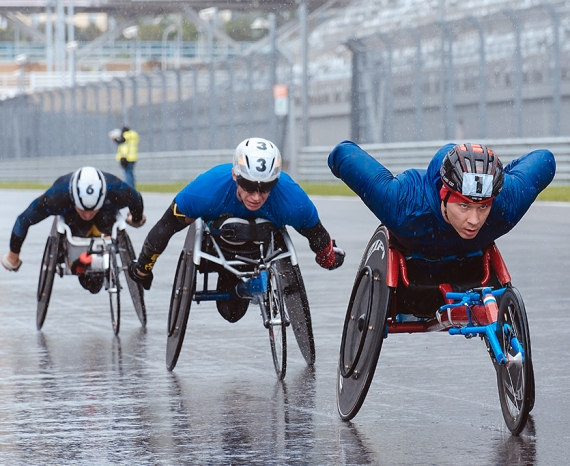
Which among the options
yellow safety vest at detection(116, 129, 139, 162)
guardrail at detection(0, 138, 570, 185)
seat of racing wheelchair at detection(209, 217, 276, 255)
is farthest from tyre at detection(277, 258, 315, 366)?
yellow safety vest at detection(116, 129, 139, 162)

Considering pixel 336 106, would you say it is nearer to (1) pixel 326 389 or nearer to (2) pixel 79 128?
(2) pixel 79 128

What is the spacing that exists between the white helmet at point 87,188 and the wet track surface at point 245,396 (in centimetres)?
98

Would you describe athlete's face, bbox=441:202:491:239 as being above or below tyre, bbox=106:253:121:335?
above

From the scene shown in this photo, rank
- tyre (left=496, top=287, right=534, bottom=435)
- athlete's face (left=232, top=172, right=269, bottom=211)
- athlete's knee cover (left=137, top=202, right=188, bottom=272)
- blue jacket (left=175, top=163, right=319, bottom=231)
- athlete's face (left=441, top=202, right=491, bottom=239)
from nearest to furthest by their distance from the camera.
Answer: tyre (left=496, top=287, right=534, bottom=435) < athlete's face (left=441, top=202, right=491, bottom=239) < athlete's face (left=232, top=172, right=269, bottom=211) < blue jacket (left=175, top=163, right=319, bottom=231) < athlete's knee cover (left=137, top=202, right=188, bottom=272)

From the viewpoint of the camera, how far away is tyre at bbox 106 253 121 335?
1050cm


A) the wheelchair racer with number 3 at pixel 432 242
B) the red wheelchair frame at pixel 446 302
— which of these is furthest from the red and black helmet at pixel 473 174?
the red wheelchair frame at pixel 446 302

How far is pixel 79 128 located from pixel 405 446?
150 ft

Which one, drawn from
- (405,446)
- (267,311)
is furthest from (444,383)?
(405,446)

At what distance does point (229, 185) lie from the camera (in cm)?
845

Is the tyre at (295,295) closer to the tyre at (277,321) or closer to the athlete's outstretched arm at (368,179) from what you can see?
the tyre at (277,321)

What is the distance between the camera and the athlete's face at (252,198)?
8.23 metres

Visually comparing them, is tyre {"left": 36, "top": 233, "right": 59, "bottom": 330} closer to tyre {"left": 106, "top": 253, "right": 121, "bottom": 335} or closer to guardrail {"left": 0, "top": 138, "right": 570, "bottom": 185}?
tyre {"left": 106, "top": 253, "right": 121, "bottom": 335}

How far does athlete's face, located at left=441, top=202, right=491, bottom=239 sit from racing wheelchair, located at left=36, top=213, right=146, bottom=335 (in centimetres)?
490

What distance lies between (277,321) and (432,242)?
1916 millimetres
